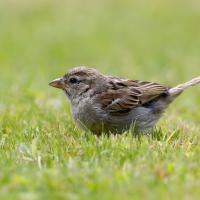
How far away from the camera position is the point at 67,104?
8906 mm

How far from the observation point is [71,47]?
15.2 m

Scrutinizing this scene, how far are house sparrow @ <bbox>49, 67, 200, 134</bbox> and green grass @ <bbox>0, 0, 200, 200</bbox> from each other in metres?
0.21

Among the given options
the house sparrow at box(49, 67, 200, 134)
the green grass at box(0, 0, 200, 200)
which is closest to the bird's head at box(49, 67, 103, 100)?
the house sparrow at box(49, 67, 200, 134)

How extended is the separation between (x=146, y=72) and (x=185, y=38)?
3799 millimetres

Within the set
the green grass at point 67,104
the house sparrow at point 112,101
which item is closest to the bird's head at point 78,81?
the house sparrow at point 112,101

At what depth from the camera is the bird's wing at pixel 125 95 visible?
22.6ft

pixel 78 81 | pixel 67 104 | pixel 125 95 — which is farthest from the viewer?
pixel 67 104

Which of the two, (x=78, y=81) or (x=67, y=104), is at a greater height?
(x=78, y=81)

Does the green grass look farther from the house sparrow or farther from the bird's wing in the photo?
the bird's wing

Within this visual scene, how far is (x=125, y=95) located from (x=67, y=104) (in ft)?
6.48

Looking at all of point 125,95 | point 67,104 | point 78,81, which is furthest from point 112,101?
point 67,104

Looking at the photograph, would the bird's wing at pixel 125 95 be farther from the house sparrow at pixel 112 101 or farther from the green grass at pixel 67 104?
the green grass at pixel 67 104

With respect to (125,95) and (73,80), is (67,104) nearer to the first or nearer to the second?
(73,80)

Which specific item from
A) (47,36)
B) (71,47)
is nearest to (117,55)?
(71,47)
